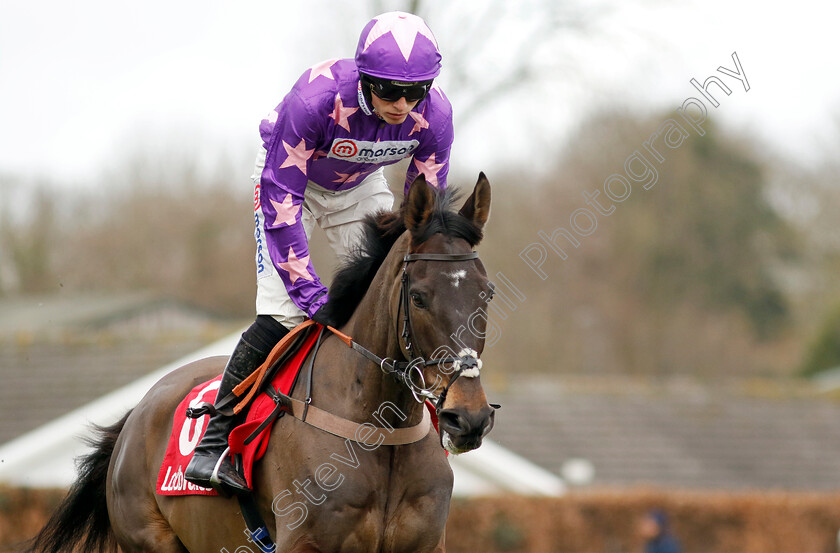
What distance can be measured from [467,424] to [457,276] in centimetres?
58

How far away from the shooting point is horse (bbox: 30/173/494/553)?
11.5 feet

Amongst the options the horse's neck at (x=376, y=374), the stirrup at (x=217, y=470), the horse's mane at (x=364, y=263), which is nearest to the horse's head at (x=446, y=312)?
the horse's neck at (x=376, y=374)

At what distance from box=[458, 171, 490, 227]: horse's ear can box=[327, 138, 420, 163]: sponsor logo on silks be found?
0.66 m

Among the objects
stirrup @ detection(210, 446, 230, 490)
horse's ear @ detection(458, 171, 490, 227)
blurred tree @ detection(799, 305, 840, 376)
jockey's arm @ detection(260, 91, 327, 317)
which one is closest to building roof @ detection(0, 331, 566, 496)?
stirrup @ detection(210, 446, 230, 490)

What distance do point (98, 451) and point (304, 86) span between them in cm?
289

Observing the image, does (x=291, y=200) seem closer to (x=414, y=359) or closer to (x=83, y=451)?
(x=414, y=359)

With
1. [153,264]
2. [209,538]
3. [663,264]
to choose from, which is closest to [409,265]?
[209,538]

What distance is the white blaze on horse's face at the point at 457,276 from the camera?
3.55 m

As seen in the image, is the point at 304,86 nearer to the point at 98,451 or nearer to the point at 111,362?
the point at 98,451

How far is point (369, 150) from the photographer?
4.43 meters

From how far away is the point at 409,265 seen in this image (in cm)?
374

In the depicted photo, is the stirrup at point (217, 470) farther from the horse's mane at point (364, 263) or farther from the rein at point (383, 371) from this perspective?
the horse's mane at point (364, 263)

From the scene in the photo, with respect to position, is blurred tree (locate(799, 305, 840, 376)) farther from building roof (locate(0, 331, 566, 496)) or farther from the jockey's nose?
the jockey's nose

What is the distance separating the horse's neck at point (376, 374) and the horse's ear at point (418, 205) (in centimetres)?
17
